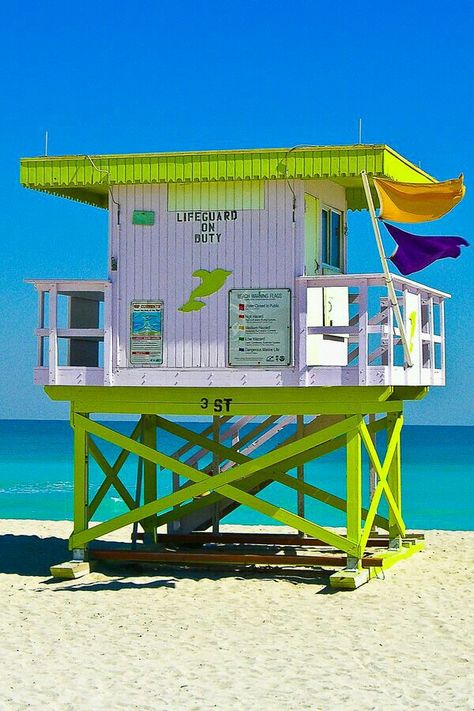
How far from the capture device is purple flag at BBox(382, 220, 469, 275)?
1714 centimetres

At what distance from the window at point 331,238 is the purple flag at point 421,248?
5.59 ft

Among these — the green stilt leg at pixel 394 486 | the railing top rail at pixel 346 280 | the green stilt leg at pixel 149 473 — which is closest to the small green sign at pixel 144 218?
the railing top rail at pixel 346 280

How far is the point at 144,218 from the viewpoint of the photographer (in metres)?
18.1

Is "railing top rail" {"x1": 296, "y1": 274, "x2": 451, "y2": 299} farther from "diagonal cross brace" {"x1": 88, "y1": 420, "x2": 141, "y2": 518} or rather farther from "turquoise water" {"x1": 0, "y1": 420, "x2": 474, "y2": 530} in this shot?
"turquoise water" {"x1": 0, "y1": 420, "x2": 474, "y2": 530}

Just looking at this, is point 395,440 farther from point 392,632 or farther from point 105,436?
point 392,632

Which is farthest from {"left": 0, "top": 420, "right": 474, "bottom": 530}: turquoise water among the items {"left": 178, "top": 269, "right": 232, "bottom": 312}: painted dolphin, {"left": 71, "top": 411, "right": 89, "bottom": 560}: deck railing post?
{"left": 178, "top": 269, "right": 232, "bottom": 312}: painted dolphin

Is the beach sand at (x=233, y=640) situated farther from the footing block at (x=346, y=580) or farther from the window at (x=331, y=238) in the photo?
the window at (x=331, y=238)

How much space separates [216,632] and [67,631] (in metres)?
1.60

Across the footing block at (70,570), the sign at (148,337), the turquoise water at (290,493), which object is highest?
the sign at (148,337)

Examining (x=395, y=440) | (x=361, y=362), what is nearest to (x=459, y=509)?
(x=395, y=440)

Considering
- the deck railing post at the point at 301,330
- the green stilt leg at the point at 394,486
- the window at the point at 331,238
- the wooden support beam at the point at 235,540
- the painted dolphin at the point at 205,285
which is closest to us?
the deck railing post at the point at 301,330

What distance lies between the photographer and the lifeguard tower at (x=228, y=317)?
1725 cm

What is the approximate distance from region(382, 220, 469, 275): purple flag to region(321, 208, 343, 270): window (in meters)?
1.70

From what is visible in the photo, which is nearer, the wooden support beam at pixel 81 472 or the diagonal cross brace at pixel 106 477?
the wooden support beam at pixel 81 472
